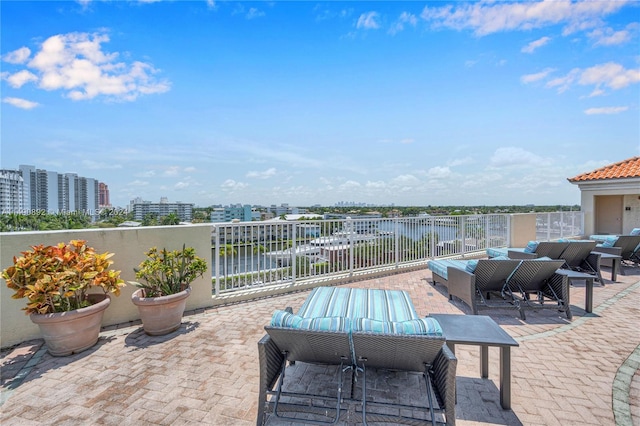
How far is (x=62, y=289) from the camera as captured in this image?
A: 3.39 m

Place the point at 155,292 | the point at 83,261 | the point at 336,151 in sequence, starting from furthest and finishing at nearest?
the point at 336,151
the point at 155,292
the point at 83,261

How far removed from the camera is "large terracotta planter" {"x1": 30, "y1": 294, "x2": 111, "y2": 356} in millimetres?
3186

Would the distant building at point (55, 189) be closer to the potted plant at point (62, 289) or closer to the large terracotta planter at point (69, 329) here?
the potted plant at point (62, 289)

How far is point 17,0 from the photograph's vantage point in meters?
5.09

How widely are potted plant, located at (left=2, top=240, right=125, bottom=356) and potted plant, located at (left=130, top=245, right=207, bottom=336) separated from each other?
1.41 feet

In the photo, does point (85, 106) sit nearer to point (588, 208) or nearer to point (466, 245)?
point (466, 245)

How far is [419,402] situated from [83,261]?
13.6 feet

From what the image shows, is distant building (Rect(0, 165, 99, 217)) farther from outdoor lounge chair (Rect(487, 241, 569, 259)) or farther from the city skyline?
outdoor lounge chair (Rect(487, 241, 569, 259))

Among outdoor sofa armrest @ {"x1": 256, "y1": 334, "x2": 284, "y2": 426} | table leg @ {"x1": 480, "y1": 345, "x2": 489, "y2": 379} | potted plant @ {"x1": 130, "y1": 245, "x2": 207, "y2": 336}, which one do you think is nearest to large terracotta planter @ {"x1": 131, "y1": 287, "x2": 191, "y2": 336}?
potted plant @ {"x1": 130, "y1": 245, "x2": 207, "y2": 336}

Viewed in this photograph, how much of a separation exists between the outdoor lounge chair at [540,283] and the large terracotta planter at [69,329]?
601cm

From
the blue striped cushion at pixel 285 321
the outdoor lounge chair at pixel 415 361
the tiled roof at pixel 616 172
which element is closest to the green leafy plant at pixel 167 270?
the blue striped cushion at pixel 285 321

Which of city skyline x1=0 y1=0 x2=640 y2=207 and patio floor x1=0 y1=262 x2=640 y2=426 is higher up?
city skyline x1=0 y1=0 x2=640 y2=207

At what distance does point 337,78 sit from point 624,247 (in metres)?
9.96

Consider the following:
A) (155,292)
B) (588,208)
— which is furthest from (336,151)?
(155,292)
